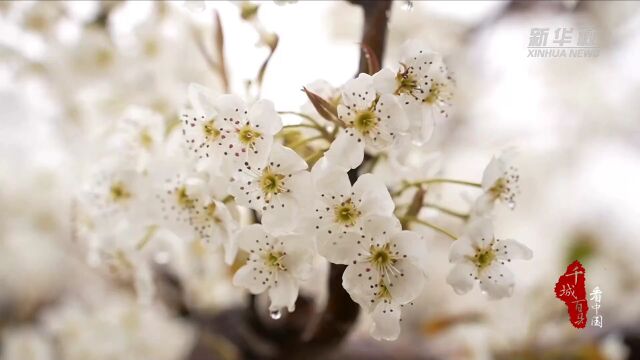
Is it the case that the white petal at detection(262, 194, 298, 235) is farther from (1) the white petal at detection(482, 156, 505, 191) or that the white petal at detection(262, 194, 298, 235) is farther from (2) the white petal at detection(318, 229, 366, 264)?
(1) the white petal at detection(482, 156, 505, 191)

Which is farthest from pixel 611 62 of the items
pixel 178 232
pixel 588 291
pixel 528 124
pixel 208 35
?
pixel 178 232

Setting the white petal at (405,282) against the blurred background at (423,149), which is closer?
the white petal at (405,282)

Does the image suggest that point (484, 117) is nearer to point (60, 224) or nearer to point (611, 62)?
point (611, 62)

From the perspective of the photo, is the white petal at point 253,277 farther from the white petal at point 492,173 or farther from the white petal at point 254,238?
the white petal at point 492,173

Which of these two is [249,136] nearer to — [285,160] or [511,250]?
[285,160]

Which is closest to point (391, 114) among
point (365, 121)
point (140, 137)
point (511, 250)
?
point (365, 121)

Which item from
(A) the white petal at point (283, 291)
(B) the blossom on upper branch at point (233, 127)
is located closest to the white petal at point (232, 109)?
(B) the blossom on upper branch at point (233, 127)
